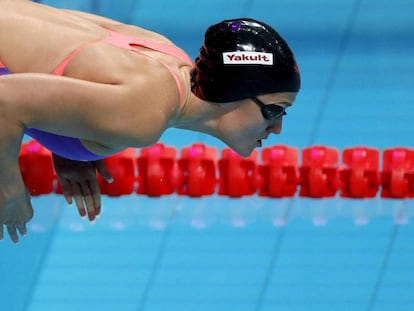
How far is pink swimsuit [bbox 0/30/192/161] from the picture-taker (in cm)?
247

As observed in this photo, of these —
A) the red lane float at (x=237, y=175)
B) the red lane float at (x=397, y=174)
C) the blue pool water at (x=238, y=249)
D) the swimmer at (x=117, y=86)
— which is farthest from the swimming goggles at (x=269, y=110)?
the red lane float at (x=397, y=174)

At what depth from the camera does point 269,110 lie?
261 centimetres

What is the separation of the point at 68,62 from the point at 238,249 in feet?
4.48

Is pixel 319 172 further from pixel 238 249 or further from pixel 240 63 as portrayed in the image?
pixel 240 63

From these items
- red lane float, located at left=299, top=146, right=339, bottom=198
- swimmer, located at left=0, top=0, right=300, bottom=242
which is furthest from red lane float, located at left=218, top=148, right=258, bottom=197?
swimmer, located at left=0, top=0, right=300, bottom=242

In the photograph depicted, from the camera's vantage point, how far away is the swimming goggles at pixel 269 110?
260 centimetres

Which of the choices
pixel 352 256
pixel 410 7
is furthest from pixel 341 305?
pixel 410 7

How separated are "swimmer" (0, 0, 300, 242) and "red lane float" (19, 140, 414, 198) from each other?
1111mm

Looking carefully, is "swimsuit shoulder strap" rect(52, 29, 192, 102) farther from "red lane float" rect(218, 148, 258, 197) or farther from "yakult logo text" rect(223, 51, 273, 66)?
"red lane float" rect(218, 148, 258, 197)

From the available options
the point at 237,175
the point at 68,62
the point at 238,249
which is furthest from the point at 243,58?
the point at 237,175

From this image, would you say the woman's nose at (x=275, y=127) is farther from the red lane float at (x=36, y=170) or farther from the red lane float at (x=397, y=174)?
the red lane float at (x=36, y=170)

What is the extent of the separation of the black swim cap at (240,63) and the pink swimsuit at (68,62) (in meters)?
0.08

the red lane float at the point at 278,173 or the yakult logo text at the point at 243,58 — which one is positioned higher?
the yakult logo text at the point at 243,58

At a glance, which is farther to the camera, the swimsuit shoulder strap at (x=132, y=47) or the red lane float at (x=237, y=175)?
the red lane float at (x=237, y=175)
